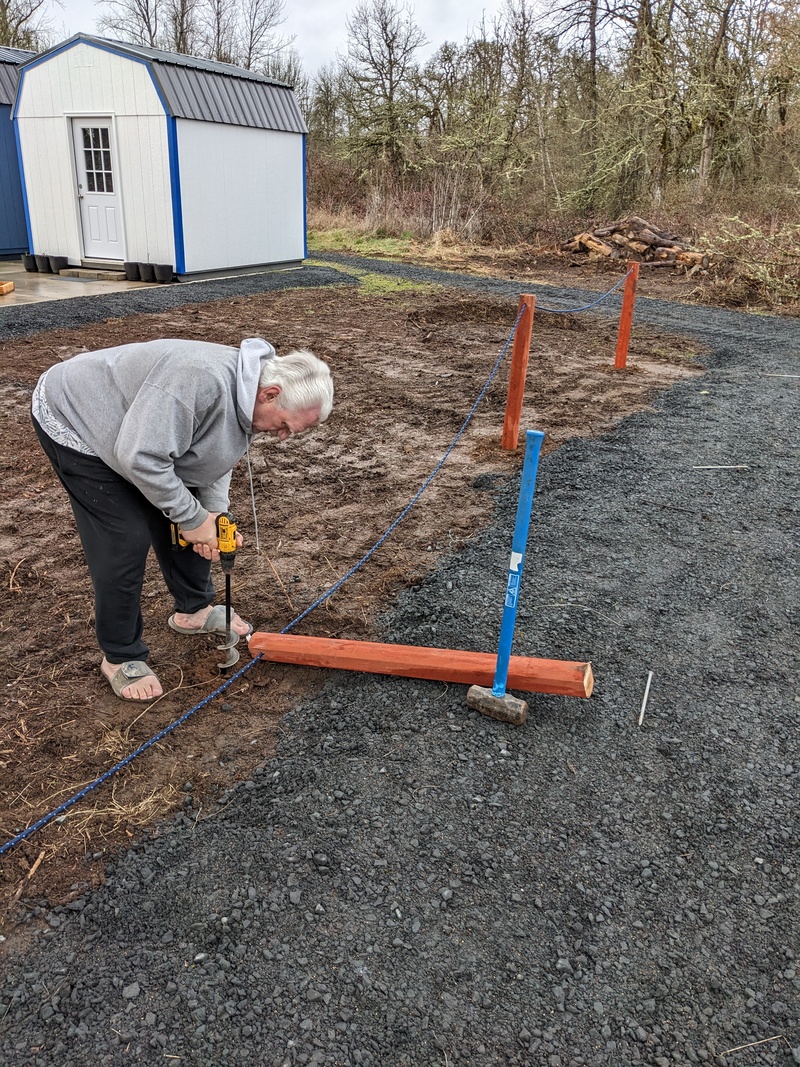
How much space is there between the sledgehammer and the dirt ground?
72 cm

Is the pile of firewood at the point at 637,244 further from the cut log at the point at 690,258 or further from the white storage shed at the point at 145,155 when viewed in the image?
the white storage shed at the point at 145,155

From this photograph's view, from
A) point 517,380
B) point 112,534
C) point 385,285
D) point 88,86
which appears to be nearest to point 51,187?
point 88,86

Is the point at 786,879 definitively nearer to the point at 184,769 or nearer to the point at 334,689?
the point at 334,689

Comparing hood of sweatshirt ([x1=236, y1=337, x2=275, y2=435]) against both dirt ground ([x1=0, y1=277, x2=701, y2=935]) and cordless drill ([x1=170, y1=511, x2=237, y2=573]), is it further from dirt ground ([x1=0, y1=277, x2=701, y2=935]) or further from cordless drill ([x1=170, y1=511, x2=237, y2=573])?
dirt ground ([x1=0, y1=277, x2=701, y2=935])

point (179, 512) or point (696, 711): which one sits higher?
point (179, 512)

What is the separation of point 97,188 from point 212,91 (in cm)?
265

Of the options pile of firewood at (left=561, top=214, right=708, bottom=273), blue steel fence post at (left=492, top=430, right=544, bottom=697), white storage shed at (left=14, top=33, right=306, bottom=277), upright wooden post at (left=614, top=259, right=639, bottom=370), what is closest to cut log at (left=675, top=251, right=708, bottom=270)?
pile of firewood at (left=561, top=214, right=708, bottom=273)

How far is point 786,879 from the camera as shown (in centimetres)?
245

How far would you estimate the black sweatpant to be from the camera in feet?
9.09

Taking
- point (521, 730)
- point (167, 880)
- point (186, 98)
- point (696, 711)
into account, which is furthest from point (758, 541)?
point (186, 98)

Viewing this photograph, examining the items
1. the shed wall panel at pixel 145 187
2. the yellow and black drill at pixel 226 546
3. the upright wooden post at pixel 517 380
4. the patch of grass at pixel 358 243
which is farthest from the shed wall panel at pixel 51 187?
the yellow and black drill at pixel 226 546

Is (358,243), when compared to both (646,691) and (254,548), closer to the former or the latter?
(254,548)

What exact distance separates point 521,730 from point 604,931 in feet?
2.95

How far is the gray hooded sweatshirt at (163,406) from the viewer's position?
2541mm
